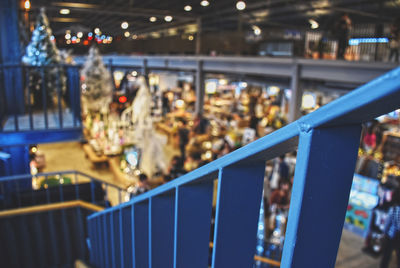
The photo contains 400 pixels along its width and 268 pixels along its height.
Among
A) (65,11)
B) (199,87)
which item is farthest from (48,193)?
(199,87)

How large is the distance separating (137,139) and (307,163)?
7750mm

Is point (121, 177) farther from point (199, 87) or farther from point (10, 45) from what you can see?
point (199, 87)

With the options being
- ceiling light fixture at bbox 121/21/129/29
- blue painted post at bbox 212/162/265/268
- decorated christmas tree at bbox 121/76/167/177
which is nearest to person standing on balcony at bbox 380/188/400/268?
blue painted post at bbox 212/162/265/268

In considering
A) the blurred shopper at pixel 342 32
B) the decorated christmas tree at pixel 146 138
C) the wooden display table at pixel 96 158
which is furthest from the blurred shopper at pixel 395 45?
the wooden display table at pixel 96 158

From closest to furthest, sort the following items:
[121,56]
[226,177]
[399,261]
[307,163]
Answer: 1. [307,163]
2. [226,177]
3. [399,261]
4. [121,56]

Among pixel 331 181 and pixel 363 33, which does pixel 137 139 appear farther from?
pixel 363 33

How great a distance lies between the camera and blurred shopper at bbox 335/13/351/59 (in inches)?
288

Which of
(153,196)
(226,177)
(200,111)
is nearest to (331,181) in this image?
(226,177)

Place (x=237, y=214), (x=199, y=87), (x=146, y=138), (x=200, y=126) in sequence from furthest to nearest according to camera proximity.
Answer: (x=199, y=87)
(x=200, y=126)
(x=146, y=138)
(x=237, y=214)

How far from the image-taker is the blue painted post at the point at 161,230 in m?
1.40

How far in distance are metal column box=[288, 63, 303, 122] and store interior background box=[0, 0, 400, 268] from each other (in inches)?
3.4

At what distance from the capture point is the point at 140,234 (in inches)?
72.1

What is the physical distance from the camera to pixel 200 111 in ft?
49.0

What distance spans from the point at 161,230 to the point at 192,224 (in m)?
0.34
